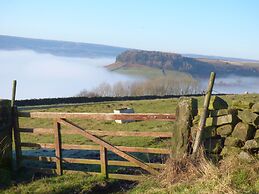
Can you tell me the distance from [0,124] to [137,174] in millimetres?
3599

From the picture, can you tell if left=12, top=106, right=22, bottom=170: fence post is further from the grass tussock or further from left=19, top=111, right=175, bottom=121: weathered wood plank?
the grass tussock

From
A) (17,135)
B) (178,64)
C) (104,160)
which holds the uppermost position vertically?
(17,135)

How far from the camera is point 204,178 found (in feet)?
23.7

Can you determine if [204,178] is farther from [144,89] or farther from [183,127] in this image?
[144,89]

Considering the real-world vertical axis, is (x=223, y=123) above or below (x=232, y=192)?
above

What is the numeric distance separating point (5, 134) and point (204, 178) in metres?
5.21

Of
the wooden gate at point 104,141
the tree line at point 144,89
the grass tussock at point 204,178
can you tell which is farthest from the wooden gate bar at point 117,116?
the tree line at point 144,89

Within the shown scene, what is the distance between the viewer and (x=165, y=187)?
7.66 m

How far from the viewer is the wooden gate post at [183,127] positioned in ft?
28.1

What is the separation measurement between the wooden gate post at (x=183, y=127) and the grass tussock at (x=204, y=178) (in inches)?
18.8

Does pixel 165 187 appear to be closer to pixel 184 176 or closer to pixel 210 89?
pixel 184 176

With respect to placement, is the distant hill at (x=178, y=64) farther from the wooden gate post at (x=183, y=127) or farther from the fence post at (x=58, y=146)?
the wooden gate post at (x=183, y=127)

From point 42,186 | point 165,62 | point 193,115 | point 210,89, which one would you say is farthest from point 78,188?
point 165,62

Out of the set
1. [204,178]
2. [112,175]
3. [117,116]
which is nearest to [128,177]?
[112,175]
